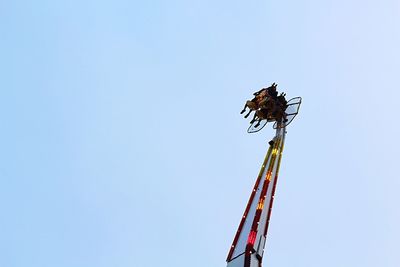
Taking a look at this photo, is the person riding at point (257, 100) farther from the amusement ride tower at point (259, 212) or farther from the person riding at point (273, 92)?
the amusement ride tower at point (259, 212)

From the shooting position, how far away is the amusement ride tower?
57.2 feet

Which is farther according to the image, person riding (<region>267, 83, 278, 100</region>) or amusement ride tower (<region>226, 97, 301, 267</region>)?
person riding (<region>267, 83, 278, 100</region>)

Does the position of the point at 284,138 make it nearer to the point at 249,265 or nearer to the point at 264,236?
the point at 264,236

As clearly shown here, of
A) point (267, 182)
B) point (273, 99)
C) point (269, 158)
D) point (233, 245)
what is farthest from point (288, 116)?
point (233, 245)

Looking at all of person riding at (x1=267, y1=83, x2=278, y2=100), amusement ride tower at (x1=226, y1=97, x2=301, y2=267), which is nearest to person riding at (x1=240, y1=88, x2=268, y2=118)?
person riding at (x1=267, y1=83, x2=278, y2=100)

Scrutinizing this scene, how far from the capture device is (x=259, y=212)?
18.8 meters

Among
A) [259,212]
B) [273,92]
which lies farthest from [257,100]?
[259,212]

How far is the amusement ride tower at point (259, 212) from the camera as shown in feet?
57.2

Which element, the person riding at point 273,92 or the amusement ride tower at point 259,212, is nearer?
the amusement ride tower at point 259,212

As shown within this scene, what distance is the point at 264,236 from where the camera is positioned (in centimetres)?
1833

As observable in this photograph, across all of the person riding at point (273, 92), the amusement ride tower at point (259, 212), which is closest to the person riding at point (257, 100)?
the person riding at point (273, 92)

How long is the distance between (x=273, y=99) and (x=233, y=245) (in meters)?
7.58

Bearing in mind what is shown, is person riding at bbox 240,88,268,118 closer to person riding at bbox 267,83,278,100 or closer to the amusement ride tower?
person riding at bbox 267,83,278,100

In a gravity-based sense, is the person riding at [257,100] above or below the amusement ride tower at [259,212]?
above
